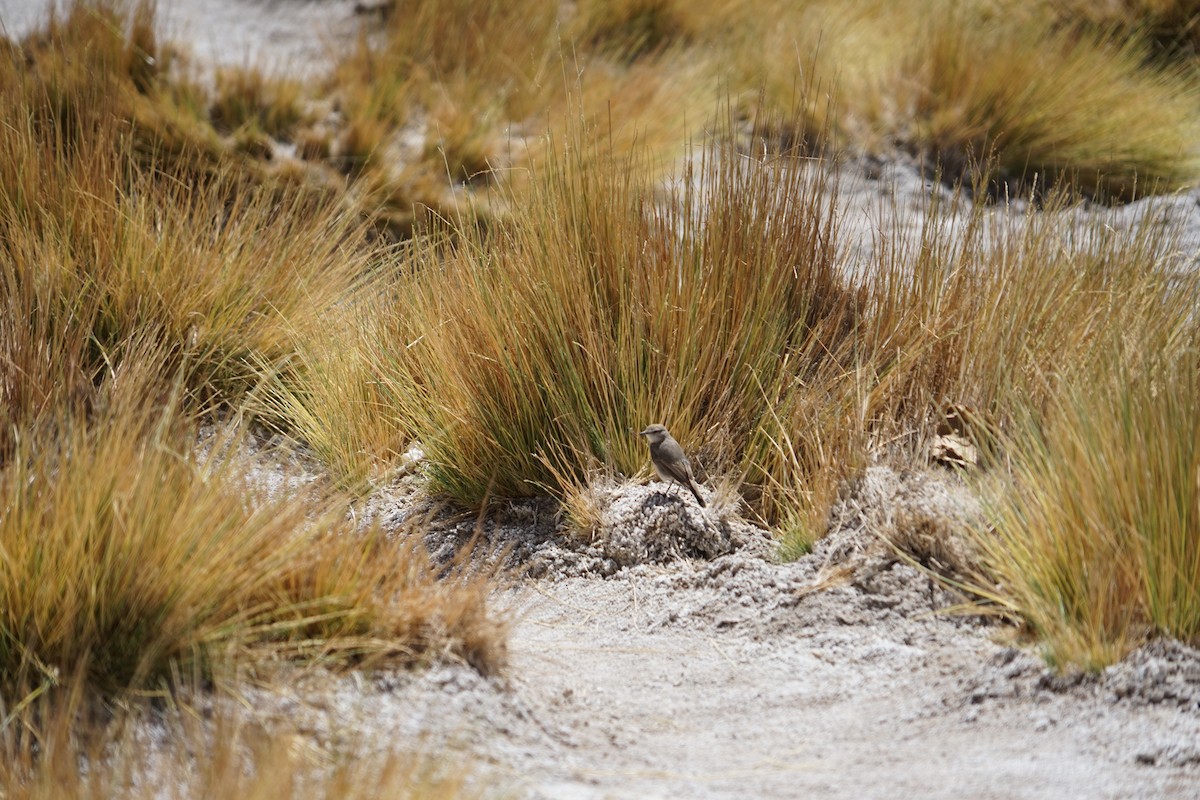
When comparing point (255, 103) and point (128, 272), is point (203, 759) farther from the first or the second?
point (255, 103)

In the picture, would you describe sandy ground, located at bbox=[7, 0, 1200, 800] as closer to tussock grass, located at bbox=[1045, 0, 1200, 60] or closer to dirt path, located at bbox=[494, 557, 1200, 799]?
dirt path, located at bbox=[494, 557, 1200, 799]

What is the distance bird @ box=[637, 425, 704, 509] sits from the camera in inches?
119

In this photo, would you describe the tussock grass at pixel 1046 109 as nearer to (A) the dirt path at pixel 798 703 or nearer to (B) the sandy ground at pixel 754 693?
(B) the sandy ground at pixel 754 693

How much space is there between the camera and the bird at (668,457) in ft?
9.92

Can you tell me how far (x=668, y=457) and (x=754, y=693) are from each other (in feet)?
2.17

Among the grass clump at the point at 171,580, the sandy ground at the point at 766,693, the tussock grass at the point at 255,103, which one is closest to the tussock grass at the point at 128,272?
the grass clump at the point at 171,580

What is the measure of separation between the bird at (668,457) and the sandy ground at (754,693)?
0.17 m

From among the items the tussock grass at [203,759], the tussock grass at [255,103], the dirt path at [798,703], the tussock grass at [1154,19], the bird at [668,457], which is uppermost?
the tussock grass at [1154,19]

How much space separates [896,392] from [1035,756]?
1.34m

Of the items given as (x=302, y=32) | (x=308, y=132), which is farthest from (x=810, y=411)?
(x=302, y=32)

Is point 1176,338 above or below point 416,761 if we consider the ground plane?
above

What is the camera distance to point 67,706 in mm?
2133

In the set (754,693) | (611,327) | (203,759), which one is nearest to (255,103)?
(611,327)

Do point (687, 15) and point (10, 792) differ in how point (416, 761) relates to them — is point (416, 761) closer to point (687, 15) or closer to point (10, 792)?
point (10, 792)
